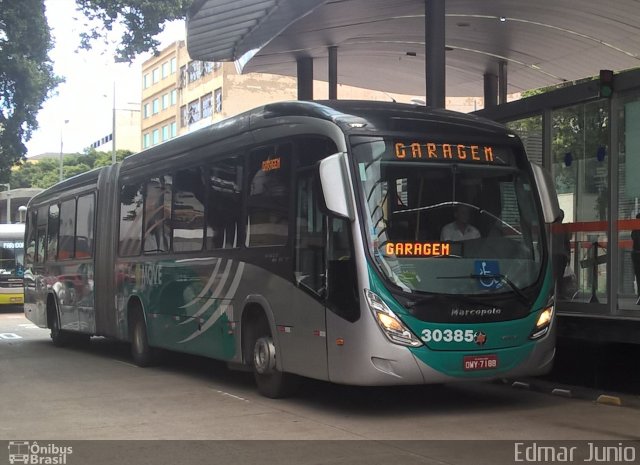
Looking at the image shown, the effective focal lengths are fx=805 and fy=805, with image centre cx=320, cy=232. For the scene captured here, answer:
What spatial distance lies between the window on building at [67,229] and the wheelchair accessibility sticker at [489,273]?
10224 millimetres

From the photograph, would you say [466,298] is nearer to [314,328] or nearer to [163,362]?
[314,328]

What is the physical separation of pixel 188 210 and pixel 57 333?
23.0ft

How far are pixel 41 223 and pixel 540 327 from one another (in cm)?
1290

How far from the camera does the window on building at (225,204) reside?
1021 centimetres

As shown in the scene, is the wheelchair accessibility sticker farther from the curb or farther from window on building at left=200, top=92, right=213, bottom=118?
window on building at left=200, top=92, right=213, bottom=118

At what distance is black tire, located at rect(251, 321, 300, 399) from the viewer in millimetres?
9297

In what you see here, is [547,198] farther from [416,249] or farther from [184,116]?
[184,116]

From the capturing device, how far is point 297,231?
885 cm

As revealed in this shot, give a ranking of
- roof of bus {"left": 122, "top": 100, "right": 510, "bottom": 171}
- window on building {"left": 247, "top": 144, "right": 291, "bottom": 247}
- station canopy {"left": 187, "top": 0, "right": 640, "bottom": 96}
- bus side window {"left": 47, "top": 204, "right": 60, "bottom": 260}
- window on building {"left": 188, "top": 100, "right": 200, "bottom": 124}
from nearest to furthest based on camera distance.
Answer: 1. roof of bus {"left": 122, "top": 100, "right": 510, "bottom": 171}
2. window on building {"left": 247, "top": 144, "right": 291, "bottom": 247}
3. station canopy {"left": 187, "top": 0, "right": 640, "bottom": 96}
4. bus side window {"left": 47, "top": 204, "right": 60, "bottom": 260}
5. window on building {"left": 188, "top": 100, "right": 200, "bottom": 124}

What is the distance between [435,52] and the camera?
566 inches

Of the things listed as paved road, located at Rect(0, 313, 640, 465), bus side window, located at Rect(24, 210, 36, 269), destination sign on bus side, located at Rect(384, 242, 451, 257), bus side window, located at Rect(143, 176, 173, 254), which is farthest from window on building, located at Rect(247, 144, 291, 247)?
bus side window, located at Rect(24, 210, 36, 269)

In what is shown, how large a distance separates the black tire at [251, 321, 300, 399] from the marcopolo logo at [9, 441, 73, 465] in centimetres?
272

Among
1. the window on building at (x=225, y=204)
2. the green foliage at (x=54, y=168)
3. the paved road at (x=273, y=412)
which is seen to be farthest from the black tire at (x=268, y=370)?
the green foliage at (x=54, y=168)

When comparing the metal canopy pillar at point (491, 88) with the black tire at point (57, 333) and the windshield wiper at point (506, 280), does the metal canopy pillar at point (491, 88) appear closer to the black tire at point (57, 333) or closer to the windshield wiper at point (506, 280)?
the black tire at point (57, 333)
